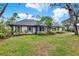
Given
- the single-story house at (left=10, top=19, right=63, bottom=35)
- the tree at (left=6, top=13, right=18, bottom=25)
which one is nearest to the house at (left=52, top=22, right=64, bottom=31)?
the single-story house at (left=10, top=19, right=63, bottom=35)

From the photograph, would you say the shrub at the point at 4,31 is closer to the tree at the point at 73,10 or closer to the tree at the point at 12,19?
the tree at the point at 12,19

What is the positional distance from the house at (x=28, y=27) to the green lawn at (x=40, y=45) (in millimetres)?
45

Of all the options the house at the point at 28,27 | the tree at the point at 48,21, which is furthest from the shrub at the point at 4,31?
the tree at the point at 48,21

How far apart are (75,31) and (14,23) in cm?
46

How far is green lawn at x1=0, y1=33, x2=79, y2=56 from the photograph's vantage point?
1.54 m

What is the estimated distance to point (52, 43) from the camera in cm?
157

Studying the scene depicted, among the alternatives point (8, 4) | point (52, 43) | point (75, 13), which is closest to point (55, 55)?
point (52, 43)

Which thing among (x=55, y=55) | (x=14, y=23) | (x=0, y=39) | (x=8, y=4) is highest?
(x=8, y=4)

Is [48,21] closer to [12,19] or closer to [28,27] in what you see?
[28,27]

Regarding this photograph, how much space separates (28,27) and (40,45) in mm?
163

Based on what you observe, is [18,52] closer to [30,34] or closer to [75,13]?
[30,34]

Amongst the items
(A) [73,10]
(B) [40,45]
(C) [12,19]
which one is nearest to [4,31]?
(C) [12,19]

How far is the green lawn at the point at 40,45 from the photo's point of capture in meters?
1.54

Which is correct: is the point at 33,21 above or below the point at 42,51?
above
